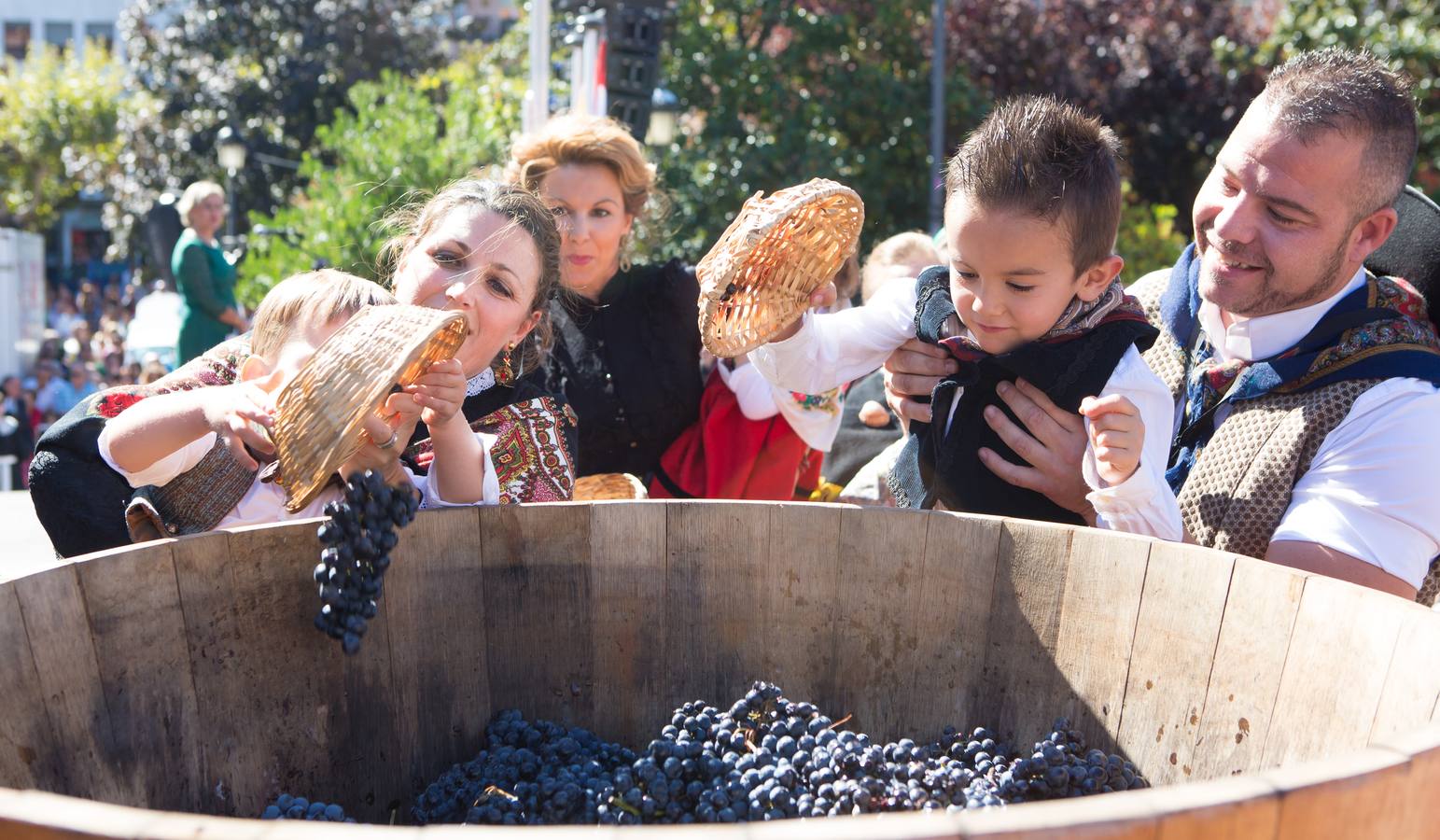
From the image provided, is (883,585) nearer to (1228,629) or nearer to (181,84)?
(1228,629)

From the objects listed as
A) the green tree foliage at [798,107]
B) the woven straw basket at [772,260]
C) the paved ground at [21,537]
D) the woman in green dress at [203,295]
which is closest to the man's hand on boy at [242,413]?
the woven straw basket at [772,260]

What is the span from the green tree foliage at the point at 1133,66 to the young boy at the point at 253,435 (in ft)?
40.5

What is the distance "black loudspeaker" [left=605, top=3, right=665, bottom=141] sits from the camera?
7.83 metres

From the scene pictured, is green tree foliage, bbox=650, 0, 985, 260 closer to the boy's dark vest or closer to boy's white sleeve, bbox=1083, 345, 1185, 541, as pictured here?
the boy's dark vest

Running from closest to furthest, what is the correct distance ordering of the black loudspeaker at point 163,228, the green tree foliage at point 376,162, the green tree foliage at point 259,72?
the green tree foliage at point 376,162
the black loudspeaker at point 163,228
the green tree foliage at point 259,72

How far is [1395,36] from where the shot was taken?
36.0 feet

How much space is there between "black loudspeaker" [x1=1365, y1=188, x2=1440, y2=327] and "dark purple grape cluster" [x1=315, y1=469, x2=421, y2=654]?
1.97m

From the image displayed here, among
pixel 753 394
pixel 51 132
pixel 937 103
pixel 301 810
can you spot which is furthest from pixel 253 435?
pixel 51 132

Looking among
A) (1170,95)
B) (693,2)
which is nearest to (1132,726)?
(693,2)

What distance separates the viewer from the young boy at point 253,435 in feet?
5.87

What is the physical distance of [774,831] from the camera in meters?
0.86

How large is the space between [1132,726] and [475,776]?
899 millimetres

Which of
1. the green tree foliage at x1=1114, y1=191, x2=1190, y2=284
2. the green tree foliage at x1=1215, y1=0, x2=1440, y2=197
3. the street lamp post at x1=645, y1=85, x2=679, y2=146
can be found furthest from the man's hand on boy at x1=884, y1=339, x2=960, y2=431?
the green tree foliage at x1=1215, y1=0, x2=1440, y2=197

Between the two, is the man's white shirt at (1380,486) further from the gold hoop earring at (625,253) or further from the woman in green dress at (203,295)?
the woman in green dress at (203,295)
